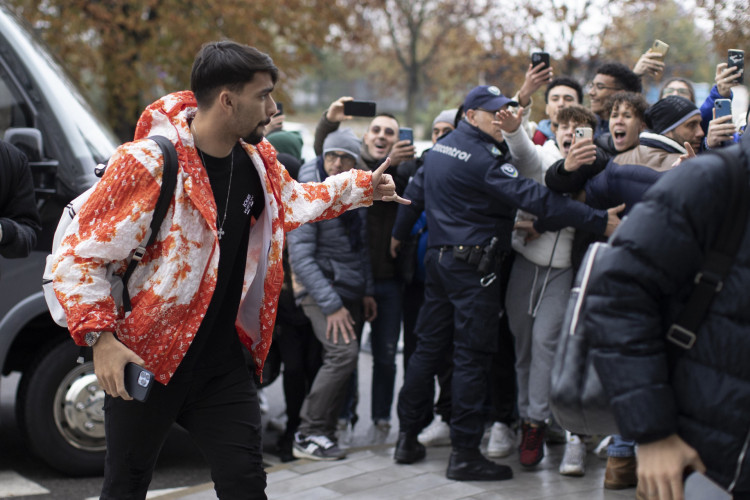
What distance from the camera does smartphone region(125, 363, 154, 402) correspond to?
286cm

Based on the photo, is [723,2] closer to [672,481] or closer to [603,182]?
[603,182]

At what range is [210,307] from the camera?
317cm

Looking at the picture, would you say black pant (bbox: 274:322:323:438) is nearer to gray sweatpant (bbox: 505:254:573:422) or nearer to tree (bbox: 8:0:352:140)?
gray sweatpant (bbox: 505:254:573:422)

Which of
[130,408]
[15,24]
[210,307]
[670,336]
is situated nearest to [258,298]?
[210,307]

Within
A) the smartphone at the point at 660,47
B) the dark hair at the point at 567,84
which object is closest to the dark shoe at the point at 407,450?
the dark hair at the point at 567,84

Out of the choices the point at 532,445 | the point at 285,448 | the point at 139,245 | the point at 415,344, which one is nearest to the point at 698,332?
the point at 139,245

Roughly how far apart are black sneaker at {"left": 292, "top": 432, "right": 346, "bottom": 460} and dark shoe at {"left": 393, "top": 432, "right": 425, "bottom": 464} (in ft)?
1.20

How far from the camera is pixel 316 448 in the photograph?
5.51m

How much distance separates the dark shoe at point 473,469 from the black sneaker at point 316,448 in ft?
2.49

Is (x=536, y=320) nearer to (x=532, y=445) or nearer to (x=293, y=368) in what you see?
(x=532, y=445)

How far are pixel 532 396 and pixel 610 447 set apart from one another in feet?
1.95

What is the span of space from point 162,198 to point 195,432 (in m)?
0.84

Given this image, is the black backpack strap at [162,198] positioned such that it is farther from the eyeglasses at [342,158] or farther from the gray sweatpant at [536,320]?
the gray sweatpant at [536,320]

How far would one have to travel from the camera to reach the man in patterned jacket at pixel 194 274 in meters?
2.85
